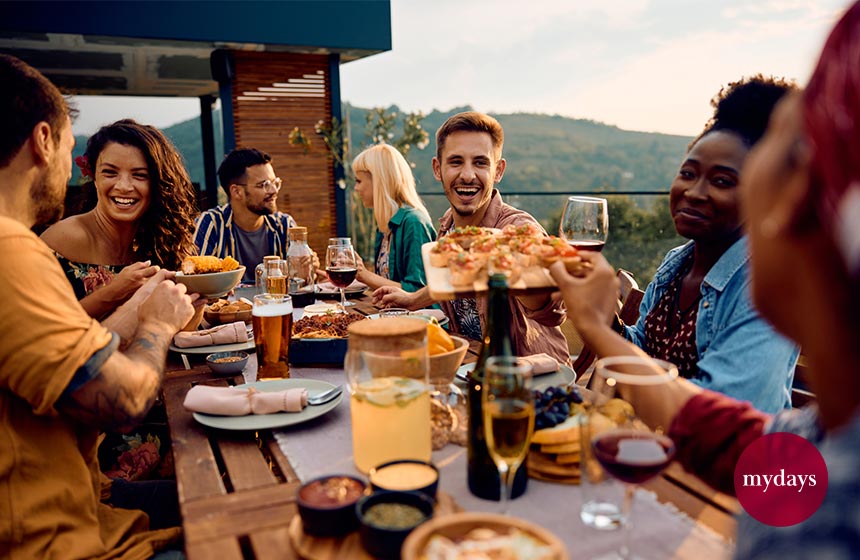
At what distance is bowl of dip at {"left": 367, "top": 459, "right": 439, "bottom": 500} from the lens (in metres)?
1.04

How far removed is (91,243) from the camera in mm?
2656

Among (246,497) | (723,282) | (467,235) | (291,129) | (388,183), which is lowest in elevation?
(246,497)

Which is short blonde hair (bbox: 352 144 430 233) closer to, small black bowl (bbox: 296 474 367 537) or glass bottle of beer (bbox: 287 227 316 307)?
glass bottle of beer (bbox: 287 227 316 307)

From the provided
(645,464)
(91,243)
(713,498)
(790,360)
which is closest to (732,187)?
(790,360)

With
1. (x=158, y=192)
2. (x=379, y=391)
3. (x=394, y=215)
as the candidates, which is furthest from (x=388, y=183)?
(x=379, y=391)

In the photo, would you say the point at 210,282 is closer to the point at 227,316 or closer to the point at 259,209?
→ the point at 227,316

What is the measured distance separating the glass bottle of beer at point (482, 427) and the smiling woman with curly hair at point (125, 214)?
6.16 ft

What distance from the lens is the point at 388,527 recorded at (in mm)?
907

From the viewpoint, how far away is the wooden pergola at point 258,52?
24.7 ft

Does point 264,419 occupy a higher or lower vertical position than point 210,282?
lower

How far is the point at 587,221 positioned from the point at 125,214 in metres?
2.08

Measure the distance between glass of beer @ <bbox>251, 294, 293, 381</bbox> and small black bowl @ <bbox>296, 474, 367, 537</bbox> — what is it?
2.66 feet

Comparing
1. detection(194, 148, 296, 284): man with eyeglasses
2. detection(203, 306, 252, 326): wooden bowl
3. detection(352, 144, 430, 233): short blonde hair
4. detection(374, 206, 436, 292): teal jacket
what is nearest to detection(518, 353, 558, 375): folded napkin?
detection(203, 306, 252, 326): wooden bowl

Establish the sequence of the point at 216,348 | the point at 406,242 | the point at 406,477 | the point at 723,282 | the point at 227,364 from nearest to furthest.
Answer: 1. the point at 406,477
2. the point at 723,282
3. the point at 227,364
4. the point at 216,348
5. the point at 406,242
